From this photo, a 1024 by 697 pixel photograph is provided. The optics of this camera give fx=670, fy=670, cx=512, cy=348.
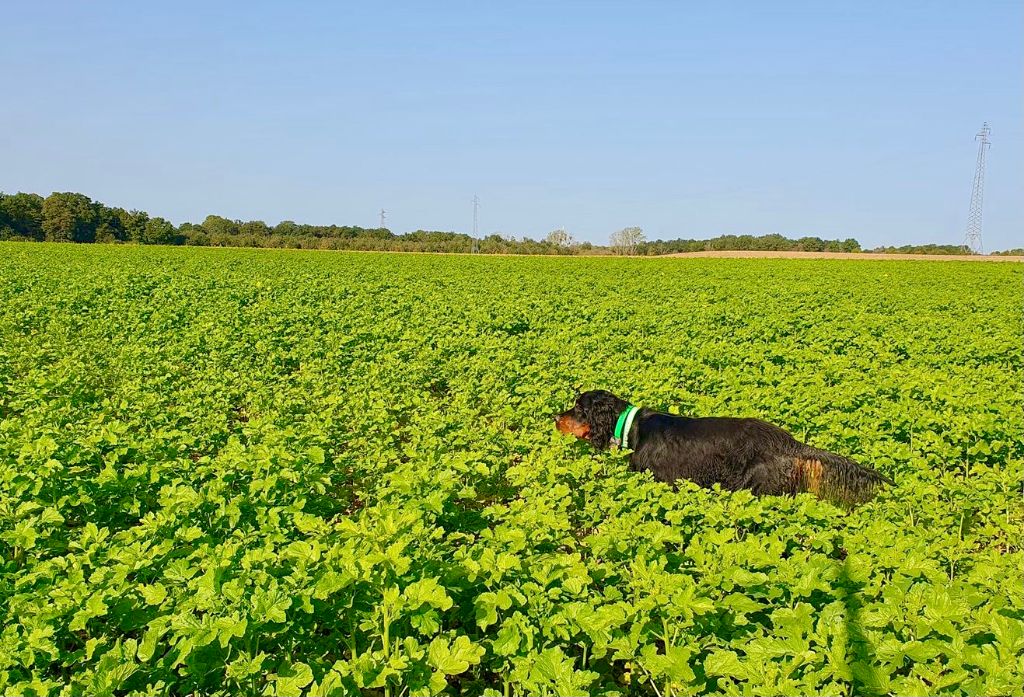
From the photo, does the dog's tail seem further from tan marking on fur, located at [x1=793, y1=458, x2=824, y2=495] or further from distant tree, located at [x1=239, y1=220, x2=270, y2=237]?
distant tree, located at [x1=239, y1=220, x2=270, y2=237]

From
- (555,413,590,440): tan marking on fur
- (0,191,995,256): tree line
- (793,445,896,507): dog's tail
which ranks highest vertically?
Result: (0,191,995,256): tree line

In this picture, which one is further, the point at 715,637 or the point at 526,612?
the point at 526,612

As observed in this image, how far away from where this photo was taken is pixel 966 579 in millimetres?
3260

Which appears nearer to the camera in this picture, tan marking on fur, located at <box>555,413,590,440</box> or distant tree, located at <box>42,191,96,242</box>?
tan marking on fur, located at <box>555,413,590,440</box>

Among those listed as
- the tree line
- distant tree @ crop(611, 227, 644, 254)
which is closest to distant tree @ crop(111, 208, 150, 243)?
the tree line

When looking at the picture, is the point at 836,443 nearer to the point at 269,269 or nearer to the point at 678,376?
the point at 678,376

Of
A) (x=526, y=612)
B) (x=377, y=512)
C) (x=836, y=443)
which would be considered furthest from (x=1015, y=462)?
(x=377, y=512)

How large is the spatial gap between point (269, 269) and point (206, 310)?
15.1 metres

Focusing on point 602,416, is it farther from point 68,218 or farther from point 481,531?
point 68,218

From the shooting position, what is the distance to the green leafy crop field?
2.65 m

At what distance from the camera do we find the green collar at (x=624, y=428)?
Result: 611cm

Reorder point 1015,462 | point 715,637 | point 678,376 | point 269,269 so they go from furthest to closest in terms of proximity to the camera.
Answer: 1. point 269,269
2. point 678,376
3. point 1015,462
4. point 715,637

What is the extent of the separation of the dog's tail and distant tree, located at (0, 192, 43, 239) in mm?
81733

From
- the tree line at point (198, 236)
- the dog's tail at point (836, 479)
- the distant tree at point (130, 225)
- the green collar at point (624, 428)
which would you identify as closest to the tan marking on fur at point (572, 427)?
the green collar at point (624, 428)
